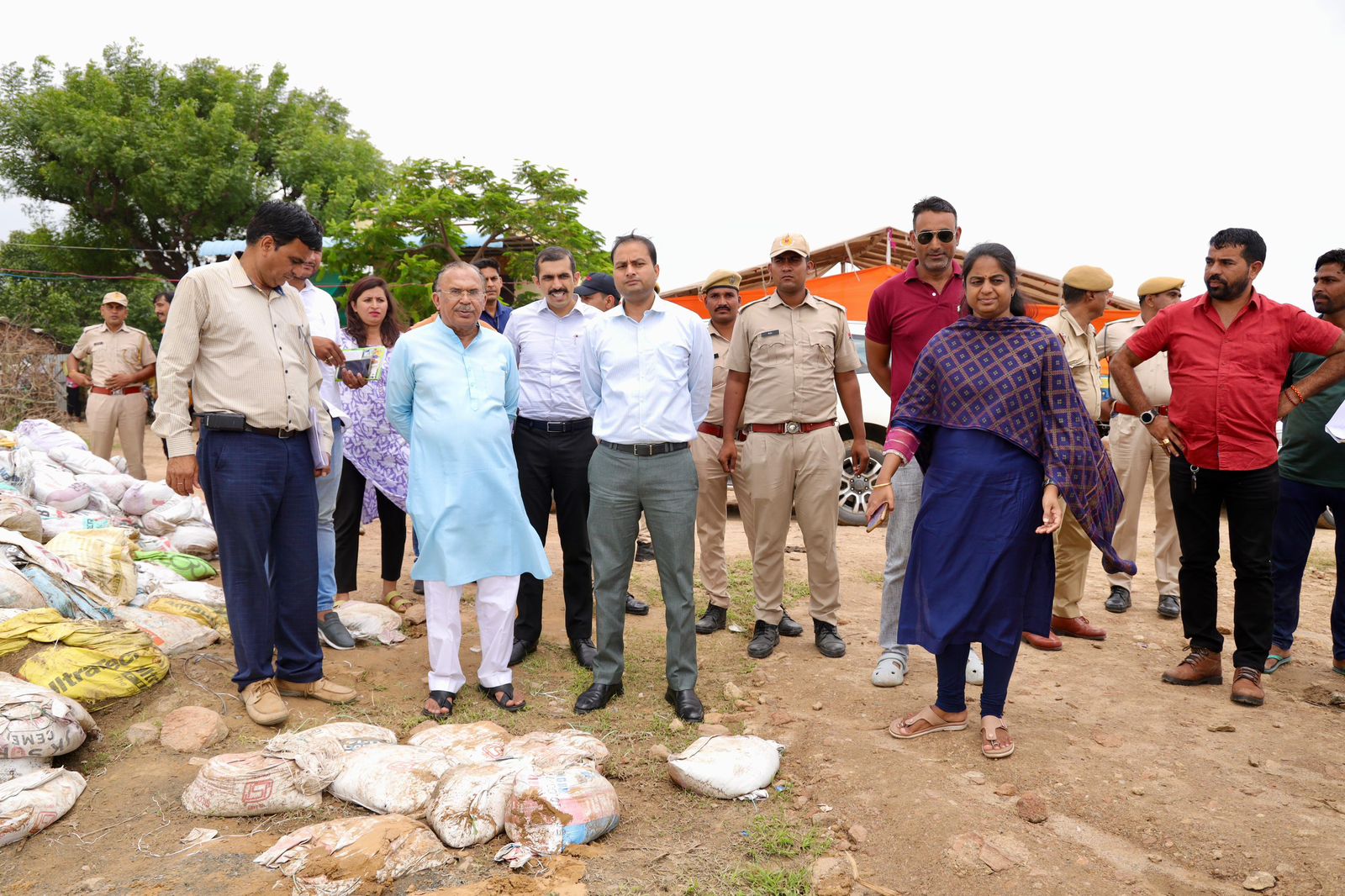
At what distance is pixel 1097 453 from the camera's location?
11.4 ft

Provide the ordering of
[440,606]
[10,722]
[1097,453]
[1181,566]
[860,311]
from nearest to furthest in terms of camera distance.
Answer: [10,722] < [1097,453] < [440,606] < [1181,566] < [860,311]

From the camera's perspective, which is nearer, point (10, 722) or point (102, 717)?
point (10, 722)

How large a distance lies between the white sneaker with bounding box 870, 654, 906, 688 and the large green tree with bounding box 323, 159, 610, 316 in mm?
11227

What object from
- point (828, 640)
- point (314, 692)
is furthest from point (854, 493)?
point (314, 692)

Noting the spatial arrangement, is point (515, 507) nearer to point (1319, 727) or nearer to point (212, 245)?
point (1319, 727)

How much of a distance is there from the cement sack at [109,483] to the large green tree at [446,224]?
7.38m

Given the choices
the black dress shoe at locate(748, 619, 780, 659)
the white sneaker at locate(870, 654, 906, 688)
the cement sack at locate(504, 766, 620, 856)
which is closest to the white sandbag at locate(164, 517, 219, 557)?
the black dress shoe at locate(748, 619, 780, 659)

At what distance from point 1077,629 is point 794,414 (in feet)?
6.81

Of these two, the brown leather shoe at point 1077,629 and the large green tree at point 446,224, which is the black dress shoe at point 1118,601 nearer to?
the brown leather shoe at point 1077,629

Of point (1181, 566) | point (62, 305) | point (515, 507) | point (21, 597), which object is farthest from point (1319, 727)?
point (62, 305)

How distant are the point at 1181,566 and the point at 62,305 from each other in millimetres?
24702

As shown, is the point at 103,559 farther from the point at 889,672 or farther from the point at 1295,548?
the point at 1295,548

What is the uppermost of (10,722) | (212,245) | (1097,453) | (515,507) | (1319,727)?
(212,245)

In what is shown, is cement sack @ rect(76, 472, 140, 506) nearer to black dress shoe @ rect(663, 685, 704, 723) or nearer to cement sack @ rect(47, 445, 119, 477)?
cement sack @ rect(47, 445, 119, 477)
